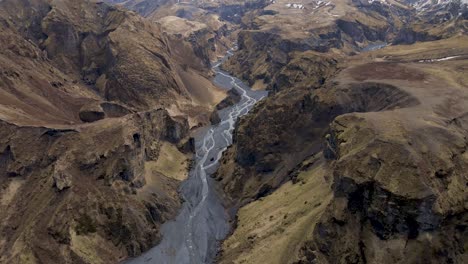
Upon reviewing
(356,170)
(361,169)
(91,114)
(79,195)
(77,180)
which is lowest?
(91,114)

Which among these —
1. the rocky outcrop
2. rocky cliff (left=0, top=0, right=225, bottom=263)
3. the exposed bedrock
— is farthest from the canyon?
the rocky outcrop

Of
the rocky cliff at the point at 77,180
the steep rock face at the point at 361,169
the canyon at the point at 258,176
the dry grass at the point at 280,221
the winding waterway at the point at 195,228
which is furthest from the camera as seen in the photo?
the winding waterway at the point at 195,228

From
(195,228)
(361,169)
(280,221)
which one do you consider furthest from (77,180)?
(361,169)

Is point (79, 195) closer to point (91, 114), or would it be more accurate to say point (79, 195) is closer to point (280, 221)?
point (91, 114)

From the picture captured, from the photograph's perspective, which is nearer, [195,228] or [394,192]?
[394,192]

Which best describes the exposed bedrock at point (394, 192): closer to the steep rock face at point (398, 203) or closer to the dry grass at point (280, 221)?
the steep rock face at point (398, 203)

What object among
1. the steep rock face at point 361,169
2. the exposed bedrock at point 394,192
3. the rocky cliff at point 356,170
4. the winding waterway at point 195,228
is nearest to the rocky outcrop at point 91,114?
the winding waterway at point 195,228

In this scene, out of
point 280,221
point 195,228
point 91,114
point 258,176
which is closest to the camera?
point 280,221

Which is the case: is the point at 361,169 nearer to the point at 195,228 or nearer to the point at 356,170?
the point at 356,170

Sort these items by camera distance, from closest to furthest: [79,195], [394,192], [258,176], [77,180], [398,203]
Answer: [398,203] < [394,192] < [79,195] < [77,180] < [258,176]

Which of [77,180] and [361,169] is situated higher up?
[361,169]
